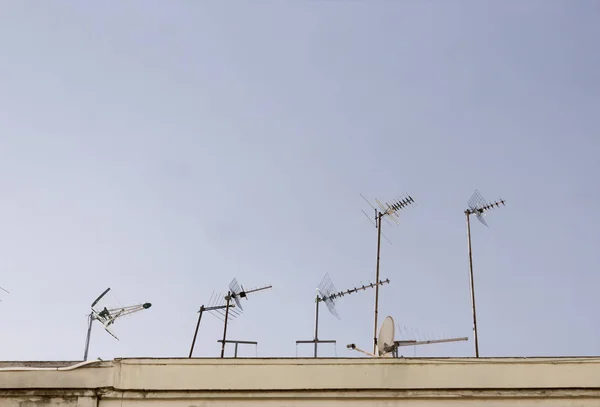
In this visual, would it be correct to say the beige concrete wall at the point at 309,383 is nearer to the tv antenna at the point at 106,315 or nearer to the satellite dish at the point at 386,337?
the satellite dish at the point at 386,337

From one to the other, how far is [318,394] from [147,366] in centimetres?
353

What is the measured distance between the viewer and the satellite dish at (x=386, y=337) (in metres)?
17.7

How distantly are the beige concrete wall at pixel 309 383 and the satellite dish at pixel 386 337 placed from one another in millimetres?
2295

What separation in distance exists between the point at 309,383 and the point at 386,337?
3191 mm

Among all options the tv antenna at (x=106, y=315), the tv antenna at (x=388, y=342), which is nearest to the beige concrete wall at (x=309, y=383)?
the tv antenna at (x=388, y=342)

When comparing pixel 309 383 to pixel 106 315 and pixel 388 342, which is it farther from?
pixel 106 315

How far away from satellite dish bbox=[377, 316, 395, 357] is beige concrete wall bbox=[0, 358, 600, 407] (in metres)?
2.30

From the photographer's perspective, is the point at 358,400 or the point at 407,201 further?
the point at 407,201

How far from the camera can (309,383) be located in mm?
15328

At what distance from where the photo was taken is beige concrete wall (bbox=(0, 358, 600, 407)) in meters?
15.0

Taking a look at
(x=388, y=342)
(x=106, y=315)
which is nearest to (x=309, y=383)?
(x=388, y=342)

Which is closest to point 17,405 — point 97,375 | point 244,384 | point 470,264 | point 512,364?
point 97,375

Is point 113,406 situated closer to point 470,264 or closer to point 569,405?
point 569,405

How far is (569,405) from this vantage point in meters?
14.8
